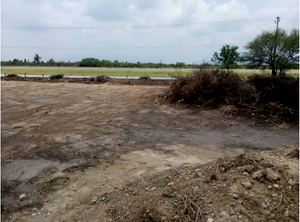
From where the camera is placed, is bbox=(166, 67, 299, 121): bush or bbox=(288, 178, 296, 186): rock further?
bbox=(166, 67, 299, 121): bush

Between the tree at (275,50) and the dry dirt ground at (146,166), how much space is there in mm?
17379

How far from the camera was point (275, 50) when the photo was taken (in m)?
23.4

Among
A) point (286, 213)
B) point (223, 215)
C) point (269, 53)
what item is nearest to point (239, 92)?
point (286, 213)

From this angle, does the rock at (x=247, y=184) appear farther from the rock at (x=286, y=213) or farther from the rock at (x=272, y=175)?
the rock at (x=286, y=213)

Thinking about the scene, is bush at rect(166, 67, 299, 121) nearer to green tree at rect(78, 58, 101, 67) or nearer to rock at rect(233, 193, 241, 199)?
rock at rect(233, 193, 241, 199)

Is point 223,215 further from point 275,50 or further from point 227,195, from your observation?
point 275,50

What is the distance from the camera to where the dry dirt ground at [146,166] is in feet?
9.22

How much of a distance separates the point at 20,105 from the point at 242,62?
2084cm

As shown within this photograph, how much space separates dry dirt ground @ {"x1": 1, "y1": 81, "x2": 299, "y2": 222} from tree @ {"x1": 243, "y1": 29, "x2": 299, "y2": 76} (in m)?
17.4

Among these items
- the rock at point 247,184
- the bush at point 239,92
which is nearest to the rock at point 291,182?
the rock at point 247,184

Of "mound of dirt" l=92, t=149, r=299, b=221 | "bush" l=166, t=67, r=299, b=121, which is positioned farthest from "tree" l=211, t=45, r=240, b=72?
"mound of dirt" l=92, t=149, r=299, b=221

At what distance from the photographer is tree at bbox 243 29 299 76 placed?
Answer: 23203 millimetres

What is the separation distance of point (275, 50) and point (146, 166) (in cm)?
2282

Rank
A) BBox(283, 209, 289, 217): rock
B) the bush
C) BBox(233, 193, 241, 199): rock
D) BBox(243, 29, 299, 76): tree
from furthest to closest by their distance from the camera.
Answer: BBox(243, 29, 299, 76): tree
the bush
BBox(233, 193, 241, 199): rock
BBox(283, 209, 289, 217): rock
